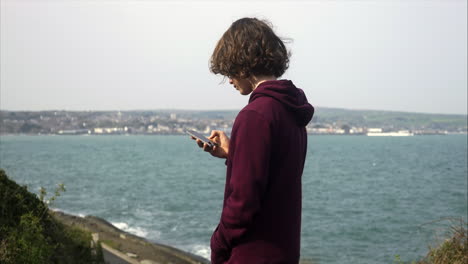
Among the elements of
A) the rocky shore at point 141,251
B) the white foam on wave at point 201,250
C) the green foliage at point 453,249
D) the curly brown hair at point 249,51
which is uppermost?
the curly brown hair at point 249,51

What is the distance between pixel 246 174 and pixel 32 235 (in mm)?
4842

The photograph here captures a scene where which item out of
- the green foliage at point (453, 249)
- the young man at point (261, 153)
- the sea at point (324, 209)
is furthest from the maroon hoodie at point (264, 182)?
the sea at point (324, 209)

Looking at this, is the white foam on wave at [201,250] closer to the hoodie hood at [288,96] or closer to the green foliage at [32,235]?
the green foliage at [32,235]

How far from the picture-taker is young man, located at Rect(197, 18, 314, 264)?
2482 mm

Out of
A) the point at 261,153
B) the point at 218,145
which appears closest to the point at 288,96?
the point at 261,153

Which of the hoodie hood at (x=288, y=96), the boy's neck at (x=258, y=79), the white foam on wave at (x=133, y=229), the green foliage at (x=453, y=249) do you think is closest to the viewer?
the hoodie hood at (x=288, y=96)

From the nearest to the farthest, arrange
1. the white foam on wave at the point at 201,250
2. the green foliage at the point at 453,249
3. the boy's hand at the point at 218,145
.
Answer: the boy's hand at the point at 218,145
the green foliage at the point at 453,249
the white foam on wave at the point at 201,250

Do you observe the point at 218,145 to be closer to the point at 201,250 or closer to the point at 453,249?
the point at 453,249

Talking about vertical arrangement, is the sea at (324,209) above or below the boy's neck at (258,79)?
below

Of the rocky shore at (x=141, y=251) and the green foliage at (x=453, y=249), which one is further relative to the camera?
the rocky shore at (x=141, y=251)

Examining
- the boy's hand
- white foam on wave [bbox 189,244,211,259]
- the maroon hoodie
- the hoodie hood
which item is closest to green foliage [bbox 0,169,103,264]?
the boy's hand

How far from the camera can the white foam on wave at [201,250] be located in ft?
62.5

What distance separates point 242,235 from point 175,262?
14.0m

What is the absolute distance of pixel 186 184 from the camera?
163 ft
